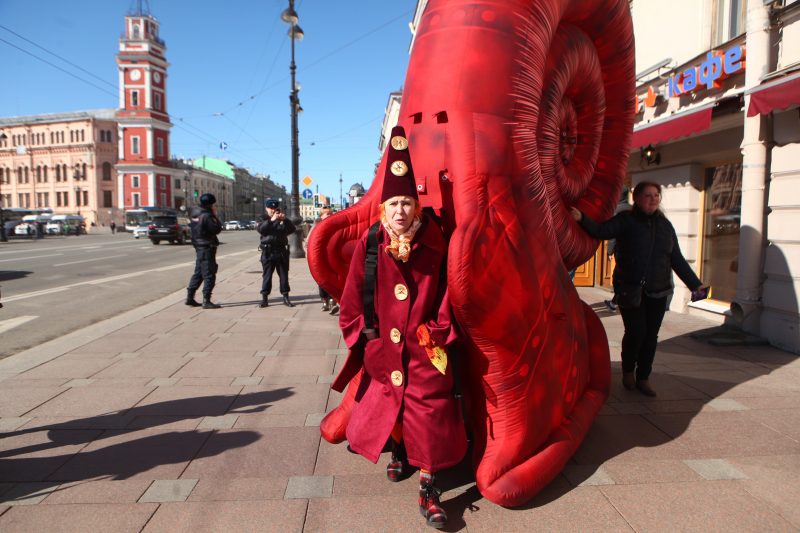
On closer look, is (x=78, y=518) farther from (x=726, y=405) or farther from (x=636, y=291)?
(x=726, y=405)

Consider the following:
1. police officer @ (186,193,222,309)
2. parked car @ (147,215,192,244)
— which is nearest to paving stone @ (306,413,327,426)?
police officer @ (186,193,222,309)

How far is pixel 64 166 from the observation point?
71.1m

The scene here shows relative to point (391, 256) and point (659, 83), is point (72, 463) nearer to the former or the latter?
point (391, 256)

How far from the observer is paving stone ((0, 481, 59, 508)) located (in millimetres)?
2713

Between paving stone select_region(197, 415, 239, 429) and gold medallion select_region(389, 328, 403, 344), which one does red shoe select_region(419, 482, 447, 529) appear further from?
paving stone select_region(197, 415, 239, 429)

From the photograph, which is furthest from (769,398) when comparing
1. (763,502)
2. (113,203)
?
(113,203)

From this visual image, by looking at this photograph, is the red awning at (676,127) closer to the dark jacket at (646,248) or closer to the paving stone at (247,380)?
the dark jacket at (646,248)

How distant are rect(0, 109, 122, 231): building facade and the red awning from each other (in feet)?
246

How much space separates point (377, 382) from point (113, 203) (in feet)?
260

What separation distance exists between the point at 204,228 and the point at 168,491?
6302mm

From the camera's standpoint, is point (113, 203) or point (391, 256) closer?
point (391, 256)

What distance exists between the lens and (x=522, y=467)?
105 inches

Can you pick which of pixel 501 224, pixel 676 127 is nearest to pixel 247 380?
pixel 501 224

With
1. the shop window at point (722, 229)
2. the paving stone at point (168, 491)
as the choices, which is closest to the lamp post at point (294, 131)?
the shop window at point (722, 229)
